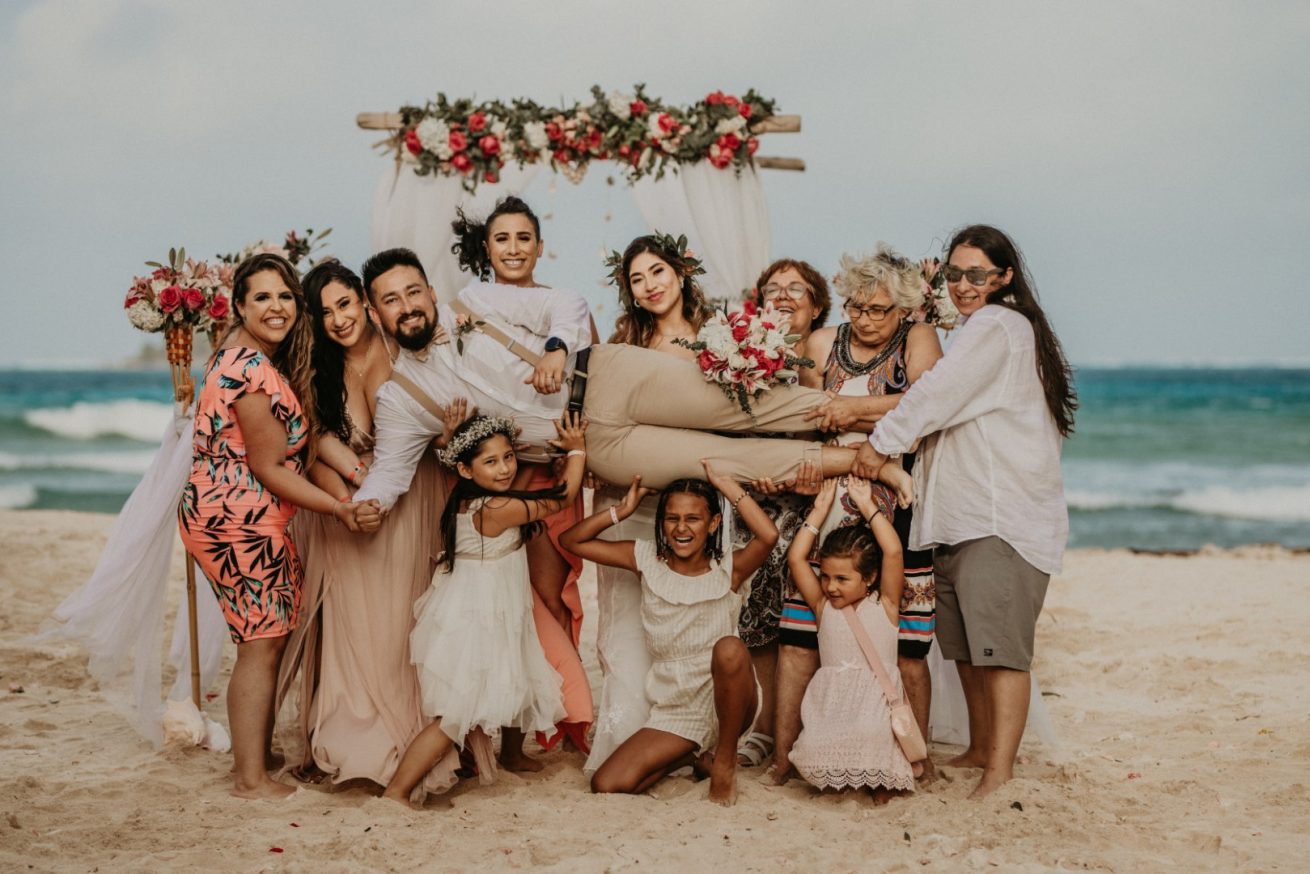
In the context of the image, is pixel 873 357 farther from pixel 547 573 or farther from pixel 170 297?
pixel 170 297

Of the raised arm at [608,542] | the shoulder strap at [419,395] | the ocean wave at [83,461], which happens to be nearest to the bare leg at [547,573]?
the raised arm at [608,542]

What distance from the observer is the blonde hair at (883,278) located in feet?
15.5

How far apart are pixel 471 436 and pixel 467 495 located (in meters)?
0.27

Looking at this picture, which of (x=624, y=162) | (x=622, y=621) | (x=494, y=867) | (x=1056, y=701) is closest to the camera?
(x=494, y=867)

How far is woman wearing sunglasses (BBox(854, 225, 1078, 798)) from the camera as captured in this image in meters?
4.41

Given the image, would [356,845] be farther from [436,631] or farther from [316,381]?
[316,381]

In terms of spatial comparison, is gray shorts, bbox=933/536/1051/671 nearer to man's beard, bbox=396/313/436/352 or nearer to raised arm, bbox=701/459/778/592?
raised arm, bbox=701/459/778/592

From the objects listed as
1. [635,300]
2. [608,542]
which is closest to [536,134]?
[635,300]

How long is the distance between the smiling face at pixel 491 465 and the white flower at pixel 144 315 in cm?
179

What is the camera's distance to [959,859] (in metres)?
3.92

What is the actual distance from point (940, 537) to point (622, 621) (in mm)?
1452

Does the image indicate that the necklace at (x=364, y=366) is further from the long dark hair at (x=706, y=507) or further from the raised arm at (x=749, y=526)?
the raised arm at (x=749, y=526)

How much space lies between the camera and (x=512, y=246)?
5.35 meters

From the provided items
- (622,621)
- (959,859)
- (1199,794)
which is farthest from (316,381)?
(1199,794)
